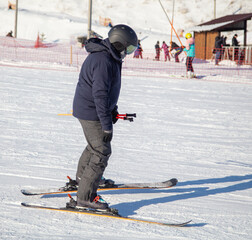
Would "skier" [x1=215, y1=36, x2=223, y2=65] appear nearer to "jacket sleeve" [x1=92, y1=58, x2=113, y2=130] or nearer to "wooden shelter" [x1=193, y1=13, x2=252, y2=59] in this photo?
"wooden shelter" [x1=193, y1=13, x2=252, y2=59]

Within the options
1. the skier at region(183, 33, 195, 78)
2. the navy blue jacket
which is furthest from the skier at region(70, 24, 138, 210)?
the skier at region(183, 33, 195, 78)

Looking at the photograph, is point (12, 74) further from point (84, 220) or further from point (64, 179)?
point (84, 220)

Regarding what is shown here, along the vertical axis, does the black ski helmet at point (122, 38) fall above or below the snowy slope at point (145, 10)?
below

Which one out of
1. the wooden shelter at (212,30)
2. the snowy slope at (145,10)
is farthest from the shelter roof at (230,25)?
the snowy slope at (145,10)

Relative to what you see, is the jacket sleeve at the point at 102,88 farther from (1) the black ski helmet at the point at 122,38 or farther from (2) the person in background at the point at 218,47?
(2) the person in background at the point at 218,47

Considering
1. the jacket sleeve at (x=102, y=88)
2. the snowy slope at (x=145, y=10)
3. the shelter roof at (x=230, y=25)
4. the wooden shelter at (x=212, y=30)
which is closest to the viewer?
the jacket sleeve at (x=102, y=88)

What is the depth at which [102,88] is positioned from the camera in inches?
134

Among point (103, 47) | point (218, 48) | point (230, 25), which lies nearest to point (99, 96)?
point (103, 47)

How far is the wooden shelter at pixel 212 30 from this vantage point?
29.0 metres

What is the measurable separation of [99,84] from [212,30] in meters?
28.1

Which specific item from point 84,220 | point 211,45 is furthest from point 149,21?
point 84,220

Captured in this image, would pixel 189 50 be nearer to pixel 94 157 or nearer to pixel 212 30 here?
pixel 94 157

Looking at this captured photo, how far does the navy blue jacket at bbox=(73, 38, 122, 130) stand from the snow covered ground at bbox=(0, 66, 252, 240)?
968 mm

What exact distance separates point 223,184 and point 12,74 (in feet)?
35.1
